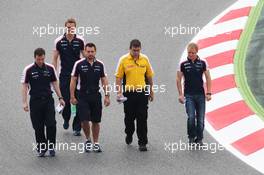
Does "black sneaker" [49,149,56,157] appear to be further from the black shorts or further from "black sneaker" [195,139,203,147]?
"black sneaker" [195,139,203,147]

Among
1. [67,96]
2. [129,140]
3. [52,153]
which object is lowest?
[52,153]

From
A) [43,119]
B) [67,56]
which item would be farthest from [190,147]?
[67,56]

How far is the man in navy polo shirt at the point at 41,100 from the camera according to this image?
17.6 meters

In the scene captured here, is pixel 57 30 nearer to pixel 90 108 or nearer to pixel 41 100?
pixel 90 108

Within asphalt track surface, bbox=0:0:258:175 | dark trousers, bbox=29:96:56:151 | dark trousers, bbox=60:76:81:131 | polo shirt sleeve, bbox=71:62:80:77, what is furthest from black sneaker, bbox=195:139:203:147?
dark trousers, bbox=29:96:56:151

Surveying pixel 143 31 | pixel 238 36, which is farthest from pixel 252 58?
pixel 143 31

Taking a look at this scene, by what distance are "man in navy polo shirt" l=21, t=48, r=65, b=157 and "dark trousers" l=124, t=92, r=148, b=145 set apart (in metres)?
1.28

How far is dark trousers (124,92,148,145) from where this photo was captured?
17953 mm

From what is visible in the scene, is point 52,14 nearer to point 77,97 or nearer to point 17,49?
point 17,49

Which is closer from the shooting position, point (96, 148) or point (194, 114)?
point (96, 148)

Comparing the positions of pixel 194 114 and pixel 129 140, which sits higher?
pixel 194 114

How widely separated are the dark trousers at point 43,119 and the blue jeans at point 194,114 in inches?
89.6

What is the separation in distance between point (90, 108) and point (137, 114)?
0.81 metres

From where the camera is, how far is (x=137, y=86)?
59.0ft
